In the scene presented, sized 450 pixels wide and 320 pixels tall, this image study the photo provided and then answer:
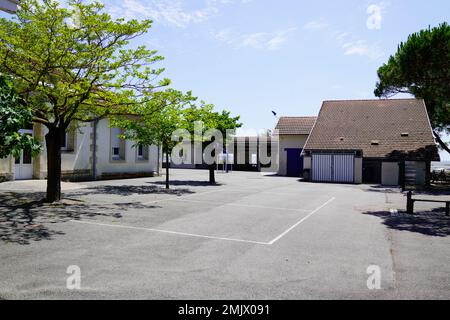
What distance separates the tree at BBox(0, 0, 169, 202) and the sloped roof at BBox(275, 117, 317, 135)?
2480 centimetres

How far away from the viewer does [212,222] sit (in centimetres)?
1045

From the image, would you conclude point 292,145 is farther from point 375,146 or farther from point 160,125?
point 160,125

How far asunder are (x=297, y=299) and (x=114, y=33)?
33.8ft

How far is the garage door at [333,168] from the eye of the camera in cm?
2891

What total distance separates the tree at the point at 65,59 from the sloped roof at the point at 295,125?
2480 cm

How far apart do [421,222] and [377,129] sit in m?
21.4

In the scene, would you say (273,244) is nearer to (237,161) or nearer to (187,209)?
(187,209)

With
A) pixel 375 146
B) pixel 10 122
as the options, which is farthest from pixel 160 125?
pixel 375 146

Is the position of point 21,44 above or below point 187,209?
above

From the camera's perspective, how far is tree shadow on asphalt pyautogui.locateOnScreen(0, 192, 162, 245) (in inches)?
322

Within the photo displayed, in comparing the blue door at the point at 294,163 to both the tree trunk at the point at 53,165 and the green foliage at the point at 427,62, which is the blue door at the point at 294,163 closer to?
the green foliage at the point at 427,62

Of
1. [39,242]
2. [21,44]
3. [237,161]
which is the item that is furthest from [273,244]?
[237,161]

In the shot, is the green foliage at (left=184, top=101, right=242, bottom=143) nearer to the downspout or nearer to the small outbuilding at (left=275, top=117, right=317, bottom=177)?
the downspout
